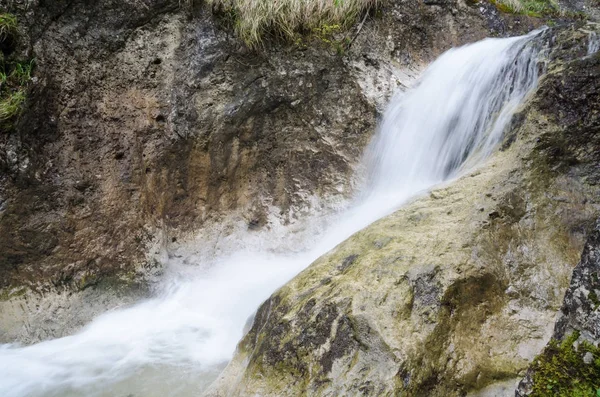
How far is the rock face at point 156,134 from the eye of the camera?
15.4 ft

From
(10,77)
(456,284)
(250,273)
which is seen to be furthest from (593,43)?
(10,77)

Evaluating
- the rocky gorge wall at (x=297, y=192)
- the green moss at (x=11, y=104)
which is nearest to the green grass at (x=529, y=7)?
the rocky gorge wall at (x=297, y=192)

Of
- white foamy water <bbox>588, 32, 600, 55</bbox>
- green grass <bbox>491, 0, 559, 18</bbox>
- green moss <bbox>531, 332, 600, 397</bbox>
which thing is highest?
green grass <bbox>491, 0, 559, 18</bbox>

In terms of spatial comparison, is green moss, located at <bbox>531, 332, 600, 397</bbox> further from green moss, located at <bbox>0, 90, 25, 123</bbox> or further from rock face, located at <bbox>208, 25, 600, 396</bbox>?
green moss, located at <bbox>0, 90, 25, 123</bbox>

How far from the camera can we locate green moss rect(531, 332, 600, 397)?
1.53m

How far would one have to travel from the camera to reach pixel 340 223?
5.32 meters

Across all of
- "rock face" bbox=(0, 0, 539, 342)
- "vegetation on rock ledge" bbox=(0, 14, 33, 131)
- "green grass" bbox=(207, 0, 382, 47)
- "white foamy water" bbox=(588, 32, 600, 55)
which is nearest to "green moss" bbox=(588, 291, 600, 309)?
"white foamy water" bbox=(588, 32, 600, 55)

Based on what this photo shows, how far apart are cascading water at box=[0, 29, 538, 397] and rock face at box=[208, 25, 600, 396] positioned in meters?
0.59

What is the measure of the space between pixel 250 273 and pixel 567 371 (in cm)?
385

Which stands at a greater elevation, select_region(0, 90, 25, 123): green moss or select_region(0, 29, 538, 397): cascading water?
select_region(0, 90, 25, 123): green moss

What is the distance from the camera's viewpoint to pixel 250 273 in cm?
515

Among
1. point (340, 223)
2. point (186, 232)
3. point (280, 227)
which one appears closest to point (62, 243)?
point (186, 232)

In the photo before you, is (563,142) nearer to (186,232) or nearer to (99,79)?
(186,232)

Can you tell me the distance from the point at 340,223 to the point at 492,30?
364 centimetres
